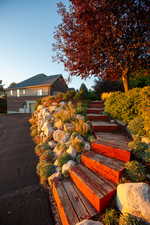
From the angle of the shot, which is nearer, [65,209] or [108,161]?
[65,209]

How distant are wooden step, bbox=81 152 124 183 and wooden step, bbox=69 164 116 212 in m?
0.09

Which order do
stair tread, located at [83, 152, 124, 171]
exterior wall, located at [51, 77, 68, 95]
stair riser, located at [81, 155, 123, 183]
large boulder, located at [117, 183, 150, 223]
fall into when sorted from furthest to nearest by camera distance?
exterior wall, located at [51, 77, 68, 95] → stair tread, located at [83, 152, 124, 171] → stair riser, located at [81, 155, 123, 183] → large boulder, located at [117, 183, 150, 223]

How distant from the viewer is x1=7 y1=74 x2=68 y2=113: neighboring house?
18.3 meters

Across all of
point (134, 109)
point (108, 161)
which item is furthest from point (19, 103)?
point (108, 161)


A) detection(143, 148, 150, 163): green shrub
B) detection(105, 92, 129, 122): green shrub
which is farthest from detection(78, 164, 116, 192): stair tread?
detection(105, 92, 129, 122): green shrub

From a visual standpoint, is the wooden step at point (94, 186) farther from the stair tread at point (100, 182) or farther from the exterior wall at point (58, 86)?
the exterior wall at point (58, 86)

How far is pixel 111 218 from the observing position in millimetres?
1505

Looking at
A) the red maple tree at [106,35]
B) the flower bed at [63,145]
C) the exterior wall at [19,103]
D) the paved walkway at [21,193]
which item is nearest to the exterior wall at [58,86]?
the exterior wall at [19,103]

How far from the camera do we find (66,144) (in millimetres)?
3637

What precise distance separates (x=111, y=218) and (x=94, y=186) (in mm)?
460

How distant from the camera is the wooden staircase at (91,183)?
5.64 feet

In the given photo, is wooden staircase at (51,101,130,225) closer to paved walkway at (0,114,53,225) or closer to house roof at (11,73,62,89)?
paved walkway at (0,114,53,225)

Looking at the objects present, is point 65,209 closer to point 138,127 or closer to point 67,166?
point 67,166

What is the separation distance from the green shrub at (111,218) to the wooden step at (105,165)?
47 cm
